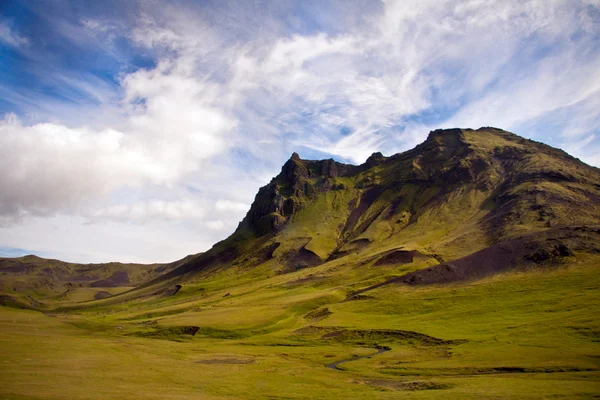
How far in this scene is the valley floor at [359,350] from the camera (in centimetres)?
4575

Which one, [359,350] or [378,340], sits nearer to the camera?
[359,350]

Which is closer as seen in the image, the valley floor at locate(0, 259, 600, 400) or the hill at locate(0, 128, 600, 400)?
the valley floor at locate(0, 259, 600, 400)

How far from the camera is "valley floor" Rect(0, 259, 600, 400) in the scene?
4575 cm

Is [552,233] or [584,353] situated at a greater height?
[552,233]

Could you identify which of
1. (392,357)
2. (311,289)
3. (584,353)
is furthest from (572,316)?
(311,289)

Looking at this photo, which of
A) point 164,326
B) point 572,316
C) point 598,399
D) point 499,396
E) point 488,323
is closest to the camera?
point 598,399

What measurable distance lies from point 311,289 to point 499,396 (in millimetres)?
137264

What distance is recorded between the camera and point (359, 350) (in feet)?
285

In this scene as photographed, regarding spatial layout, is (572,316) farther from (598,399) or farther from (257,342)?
(257,342)

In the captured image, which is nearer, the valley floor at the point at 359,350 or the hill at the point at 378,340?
the valley floor at the point at 359,350

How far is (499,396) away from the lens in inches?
1593

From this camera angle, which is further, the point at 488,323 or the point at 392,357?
the point at 488,323

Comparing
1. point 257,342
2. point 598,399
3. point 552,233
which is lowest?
point 257,342

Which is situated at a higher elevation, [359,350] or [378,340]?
[378,340]
